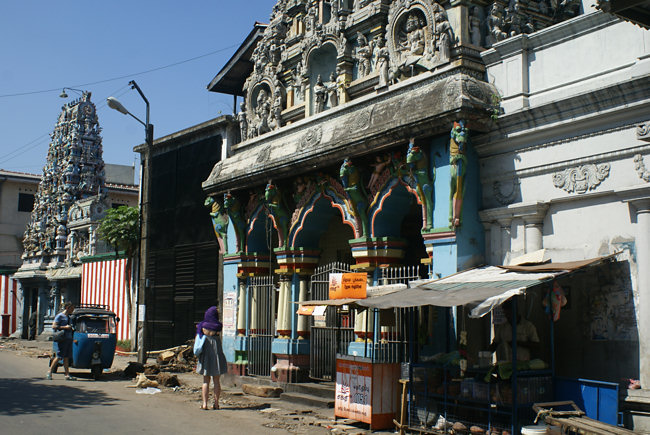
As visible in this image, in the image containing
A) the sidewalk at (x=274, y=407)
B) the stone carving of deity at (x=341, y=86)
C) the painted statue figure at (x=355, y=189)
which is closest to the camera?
the sidewalk at (x=274, y=407)

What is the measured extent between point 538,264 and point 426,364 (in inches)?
87.9

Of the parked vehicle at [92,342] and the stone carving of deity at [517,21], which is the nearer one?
the stone carving of deity at [517,21]

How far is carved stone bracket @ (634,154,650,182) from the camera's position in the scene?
31.8ft

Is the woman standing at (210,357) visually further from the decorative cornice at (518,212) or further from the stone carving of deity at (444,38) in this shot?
the stone carving of deity at (444,38)

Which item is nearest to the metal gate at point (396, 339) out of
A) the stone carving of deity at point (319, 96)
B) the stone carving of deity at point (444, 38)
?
the stone carving of deity at point (444, 38)

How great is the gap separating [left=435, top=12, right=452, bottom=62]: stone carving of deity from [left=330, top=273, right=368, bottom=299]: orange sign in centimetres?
421

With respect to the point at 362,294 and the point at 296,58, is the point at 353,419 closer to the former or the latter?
the point at 362,294

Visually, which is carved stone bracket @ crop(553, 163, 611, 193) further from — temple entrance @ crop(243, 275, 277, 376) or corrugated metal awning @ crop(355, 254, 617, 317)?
temple entrance @ crop(243, 275, 277, 376)

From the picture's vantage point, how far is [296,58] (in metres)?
17.3

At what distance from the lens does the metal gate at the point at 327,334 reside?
14859 mm

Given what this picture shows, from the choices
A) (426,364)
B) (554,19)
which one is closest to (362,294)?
(426,364)

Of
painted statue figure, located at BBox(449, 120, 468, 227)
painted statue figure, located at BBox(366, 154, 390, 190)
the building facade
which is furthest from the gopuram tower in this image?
painted statue figure, located at BBox(449, 120, 468, 227)

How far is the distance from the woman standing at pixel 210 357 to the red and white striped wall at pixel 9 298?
28.0m

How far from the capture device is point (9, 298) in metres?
37.8
